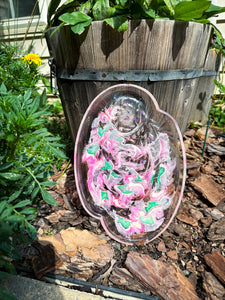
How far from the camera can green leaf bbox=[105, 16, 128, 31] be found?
105 centimetres

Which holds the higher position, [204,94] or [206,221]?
[204,94]

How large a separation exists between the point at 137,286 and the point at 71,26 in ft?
3.93

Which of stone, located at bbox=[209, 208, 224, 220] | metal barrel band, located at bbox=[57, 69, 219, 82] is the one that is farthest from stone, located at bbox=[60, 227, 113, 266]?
metal barrel band, located at bbox=[57, 69, 219, 82]

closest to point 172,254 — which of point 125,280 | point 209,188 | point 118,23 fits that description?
point 125,280

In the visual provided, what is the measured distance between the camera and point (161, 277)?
1037mm

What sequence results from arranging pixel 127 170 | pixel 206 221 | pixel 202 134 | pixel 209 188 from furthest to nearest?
pixel 202 134 → pixel 209 188 → pixel 206 221 → pixel 127 170

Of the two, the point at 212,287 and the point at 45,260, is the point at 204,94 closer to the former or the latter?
the point at 212,287

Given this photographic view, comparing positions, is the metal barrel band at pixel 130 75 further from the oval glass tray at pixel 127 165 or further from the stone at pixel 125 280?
the stone at pixel 125 280

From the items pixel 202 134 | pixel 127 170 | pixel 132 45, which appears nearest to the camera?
pixel 132 45

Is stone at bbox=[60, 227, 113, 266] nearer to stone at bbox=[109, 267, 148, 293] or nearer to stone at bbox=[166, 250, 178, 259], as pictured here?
stone at bbox=[109, 267, 148, 293]

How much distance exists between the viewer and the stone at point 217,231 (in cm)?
124

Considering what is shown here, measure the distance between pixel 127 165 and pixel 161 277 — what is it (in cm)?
53

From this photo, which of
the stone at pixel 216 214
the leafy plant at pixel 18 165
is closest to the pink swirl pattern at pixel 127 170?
the leafy plant at pixel 18 165

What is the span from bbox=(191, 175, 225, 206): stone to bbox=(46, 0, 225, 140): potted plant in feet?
1.81
